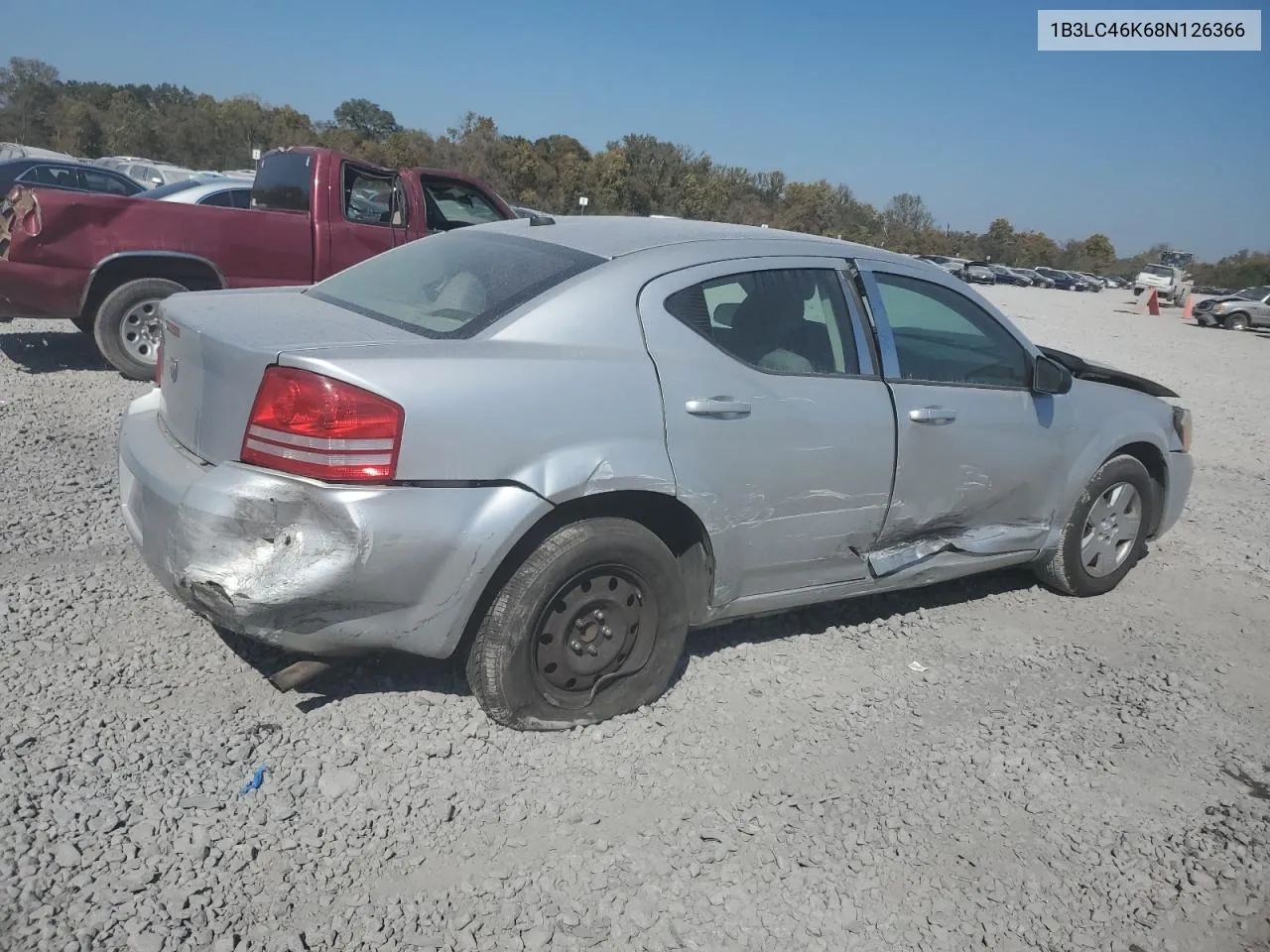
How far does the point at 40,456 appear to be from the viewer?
560 centimetres

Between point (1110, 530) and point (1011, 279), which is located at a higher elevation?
point (1011, 279)

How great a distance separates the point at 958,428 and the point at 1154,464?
1765 mm

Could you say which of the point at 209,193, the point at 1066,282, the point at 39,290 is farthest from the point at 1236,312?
the point at 1066,282

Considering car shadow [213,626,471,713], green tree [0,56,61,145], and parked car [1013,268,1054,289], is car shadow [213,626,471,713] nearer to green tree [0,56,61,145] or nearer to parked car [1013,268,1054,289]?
green tree [0,56,61,145]

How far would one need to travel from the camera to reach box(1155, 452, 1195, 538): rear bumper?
5191 millimetres

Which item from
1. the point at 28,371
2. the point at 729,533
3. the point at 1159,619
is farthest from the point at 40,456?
the point at 1159,619

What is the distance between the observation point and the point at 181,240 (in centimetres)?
743

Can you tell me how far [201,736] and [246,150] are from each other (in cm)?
5114

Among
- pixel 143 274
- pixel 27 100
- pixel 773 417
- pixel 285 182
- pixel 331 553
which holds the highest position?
pixel 27 100

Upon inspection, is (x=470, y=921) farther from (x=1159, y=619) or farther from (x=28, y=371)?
(x=28, y=371)

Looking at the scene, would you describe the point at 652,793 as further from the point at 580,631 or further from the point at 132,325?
the point at 132,325

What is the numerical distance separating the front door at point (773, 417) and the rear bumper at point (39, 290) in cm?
564

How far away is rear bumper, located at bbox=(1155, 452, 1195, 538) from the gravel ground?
836 millimetres

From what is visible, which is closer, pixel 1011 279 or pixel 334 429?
pixel 334 429
